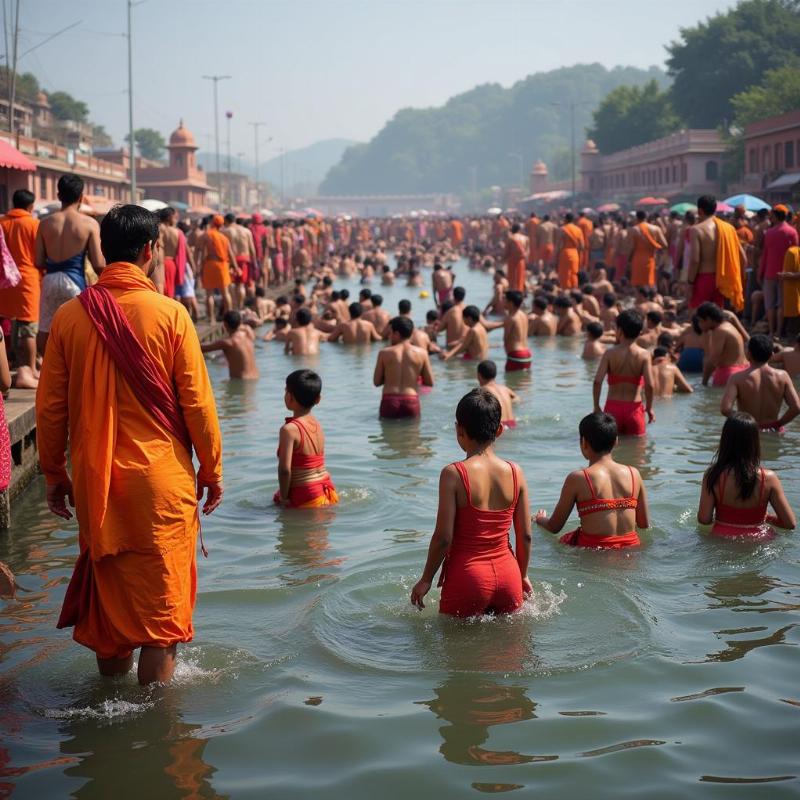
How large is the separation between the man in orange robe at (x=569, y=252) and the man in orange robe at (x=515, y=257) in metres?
0.70

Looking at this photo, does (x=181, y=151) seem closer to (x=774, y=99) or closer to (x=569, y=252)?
(x=774, y=99)

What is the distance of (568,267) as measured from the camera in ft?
67.8

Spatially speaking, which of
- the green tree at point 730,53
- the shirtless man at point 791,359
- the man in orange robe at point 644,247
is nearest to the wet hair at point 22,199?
the shirtless man at point 791,359

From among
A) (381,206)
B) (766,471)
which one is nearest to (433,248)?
(766,471)

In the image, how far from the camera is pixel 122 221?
12.8ft

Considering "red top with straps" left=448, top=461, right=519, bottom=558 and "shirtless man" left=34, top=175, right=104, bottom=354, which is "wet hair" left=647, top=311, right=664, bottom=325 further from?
"red top with straps" left=448, top=461, right=519, bottom=558

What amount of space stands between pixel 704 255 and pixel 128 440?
27.1ft

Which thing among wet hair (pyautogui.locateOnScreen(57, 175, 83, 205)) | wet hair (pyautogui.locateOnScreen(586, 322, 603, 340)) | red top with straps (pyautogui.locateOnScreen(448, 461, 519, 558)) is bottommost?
red top with straps (pyautogui.locateOnScreen(448, 461, 519, 558))

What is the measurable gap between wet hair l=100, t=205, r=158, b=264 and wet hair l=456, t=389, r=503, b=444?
4.55 ft

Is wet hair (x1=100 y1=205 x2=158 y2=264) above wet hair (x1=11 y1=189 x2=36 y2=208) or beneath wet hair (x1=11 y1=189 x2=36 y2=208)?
beneath

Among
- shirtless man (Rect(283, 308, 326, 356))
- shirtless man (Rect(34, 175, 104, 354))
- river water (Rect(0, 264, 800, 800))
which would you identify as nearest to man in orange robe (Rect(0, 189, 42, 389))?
shirtless man (Rect(34, 175, 104, 354))

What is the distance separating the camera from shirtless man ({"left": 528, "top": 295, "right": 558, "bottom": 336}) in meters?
15.9

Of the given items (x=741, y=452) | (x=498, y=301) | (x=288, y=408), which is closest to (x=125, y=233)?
(x=288, y=408)

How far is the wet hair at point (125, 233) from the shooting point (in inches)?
154
